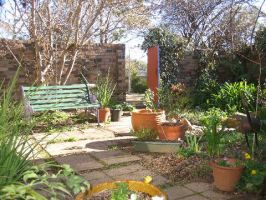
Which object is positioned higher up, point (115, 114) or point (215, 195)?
point (115, 114)

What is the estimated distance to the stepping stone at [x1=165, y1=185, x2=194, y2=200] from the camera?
2.74m

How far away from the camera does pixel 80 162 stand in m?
3.72

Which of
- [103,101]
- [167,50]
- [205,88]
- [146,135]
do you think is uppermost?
[167,50]

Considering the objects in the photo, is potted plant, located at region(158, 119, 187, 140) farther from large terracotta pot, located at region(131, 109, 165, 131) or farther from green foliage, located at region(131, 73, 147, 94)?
green foliage, located at region(131, 73, 147, 94)

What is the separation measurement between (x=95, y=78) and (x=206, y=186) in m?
5.77

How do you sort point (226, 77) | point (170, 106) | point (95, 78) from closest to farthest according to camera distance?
1. point (170, 106)
2. point (95, 78)
3. point (226, 77)

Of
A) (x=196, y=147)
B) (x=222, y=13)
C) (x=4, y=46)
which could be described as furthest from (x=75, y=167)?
(x=222, y=13)

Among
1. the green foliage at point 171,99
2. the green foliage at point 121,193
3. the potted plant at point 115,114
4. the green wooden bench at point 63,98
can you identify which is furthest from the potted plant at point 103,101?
the green foliage at point 121,193

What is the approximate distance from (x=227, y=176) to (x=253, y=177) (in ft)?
0.69

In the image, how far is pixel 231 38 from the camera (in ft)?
31.2

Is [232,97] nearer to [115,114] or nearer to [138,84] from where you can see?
[115,114]

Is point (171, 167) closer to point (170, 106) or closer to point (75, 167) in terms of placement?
point (75, 167)

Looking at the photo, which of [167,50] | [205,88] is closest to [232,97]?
[205,88]

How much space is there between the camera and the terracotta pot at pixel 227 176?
2770 millimetres
